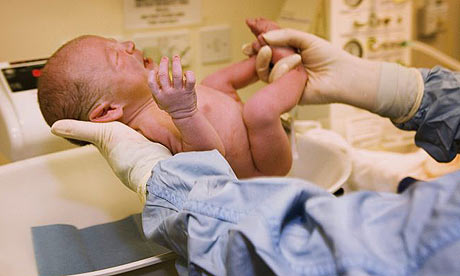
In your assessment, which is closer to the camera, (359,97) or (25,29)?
(359,97)

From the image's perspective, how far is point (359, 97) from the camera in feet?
2.83

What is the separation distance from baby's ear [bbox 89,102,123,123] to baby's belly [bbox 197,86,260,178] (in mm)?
138

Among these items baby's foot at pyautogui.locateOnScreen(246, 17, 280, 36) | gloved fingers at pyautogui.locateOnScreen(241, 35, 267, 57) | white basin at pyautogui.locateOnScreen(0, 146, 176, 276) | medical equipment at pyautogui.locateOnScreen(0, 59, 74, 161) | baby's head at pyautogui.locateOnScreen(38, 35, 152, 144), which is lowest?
white basin at pyautogui.locateOnScreen(0, 146, 176, 276)

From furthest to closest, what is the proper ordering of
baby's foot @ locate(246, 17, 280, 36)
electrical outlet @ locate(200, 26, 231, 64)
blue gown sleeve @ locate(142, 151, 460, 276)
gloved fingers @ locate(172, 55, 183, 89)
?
1. electrical outlet @ locate(200, 26, 231, 64)
2. baby's foot @ locate(246, 17, 280, 36)
3. gloved fingers @ locate(172, 55, 183, 89)
4. blue gown sleeve @ locate(142, 151, 460, 276)

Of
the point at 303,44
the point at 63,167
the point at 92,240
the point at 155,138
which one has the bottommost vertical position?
the point at 92,240

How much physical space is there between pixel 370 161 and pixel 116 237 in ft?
1.91

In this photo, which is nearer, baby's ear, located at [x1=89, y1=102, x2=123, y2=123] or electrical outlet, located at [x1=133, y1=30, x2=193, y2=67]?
baby's ear, located at [x1=89, y1=102, x2=123, y2=123]

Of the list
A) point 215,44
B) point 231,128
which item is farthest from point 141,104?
point 215,44

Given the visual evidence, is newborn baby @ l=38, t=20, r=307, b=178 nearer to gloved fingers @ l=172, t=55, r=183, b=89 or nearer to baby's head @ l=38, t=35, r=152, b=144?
baby's head @ l=38, t=35, r=152, b=144

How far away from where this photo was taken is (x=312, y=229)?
43 cm

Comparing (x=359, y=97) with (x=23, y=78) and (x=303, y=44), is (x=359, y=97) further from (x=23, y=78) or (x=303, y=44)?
(x=23, y=78)

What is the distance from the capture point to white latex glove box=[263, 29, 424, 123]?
2.70ft

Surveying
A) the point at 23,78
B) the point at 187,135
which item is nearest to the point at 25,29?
the point at 23,78

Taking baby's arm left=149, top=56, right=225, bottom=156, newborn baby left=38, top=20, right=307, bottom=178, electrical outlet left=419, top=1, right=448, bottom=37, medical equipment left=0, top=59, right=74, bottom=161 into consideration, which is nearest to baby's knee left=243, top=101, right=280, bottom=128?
newborn baby left=38, top=20, right=307, bottom=178
